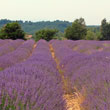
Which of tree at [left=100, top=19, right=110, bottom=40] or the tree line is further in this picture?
tree at [left=100, top=19, right=110, bottom=40]

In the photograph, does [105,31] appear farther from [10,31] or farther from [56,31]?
[10,31]

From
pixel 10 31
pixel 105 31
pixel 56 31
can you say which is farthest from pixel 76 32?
pixel 10 31

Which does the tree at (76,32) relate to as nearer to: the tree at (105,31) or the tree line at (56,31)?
the tree line at (56,31)

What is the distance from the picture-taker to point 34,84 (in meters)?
2.58

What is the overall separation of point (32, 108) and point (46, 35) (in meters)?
34.2

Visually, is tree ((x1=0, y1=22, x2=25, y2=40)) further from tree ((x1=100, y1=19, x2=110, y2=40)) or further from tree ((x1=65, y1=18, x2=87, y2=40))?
tree ((x1=100, y1=19, x2=110, y2=40))

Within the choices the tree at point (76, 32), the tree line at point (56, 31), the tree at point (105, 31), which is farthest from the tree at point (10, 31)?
the tree at point (105, 31)

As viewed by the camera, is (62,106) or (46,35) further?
(46,35)

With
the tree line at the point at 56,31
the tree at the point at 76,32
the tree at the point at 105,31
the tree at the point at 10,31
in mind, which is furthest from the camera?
the tree at the point at 105,31

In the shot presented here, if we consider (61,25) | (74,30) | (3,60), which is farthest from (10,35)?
(61,25)

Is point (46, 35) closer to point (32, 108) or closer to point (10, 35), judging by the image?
point (10, 35)

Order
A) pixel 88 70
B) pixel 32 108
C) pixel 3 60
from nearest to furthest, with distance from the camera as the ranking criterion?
pixel 32 108, pixel 88 70, pixel 3 60

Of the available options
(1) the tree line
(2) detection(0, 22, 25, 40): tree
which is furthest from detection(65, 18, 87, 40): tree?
(2) detection(0, 22, 25, 40): tree

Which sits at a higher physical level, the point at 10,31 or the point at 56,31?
the point at 10,31
